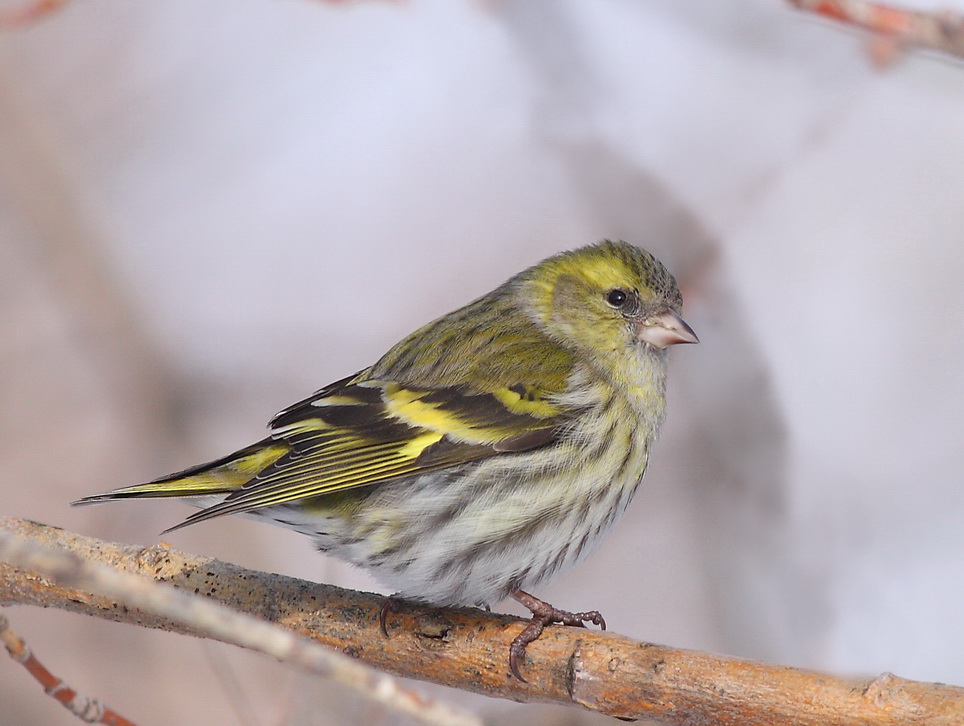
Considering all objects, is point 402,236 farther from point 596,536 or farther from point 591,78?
point 596,536

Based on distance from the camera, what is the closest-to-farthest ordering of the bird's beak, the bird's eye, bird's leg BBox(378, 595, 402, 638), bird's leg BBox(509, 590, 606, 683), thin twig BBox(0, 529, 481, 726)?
thin twig BBox(0, 529, 481, 726) → bird's leg BBox(509, 590, 606, 683) → bird's leg BBox(378, 595, 402, 638) → the bird's beak → the bird's eye

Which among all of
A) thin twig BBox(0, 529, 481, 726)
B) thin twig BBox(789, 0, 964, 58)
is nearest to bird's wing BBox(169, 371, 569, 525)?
thin twig BBox(0, 529, 481, 726)

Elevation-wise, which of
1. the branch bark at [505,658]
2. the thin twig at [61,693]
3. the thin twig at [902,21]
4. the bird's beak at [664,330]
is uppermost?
the bird's beak at [664,330]

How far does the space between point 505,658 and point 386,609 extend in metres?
0.36

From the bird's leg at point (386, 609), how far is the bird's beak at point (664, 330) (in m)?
1.14

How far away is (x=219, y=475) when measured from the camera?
9.49 ft

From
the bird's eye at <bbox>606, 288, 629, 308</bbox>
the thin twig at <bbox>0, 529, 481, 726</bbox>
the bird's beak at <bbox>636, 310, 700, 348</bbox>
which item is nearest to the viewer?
the thin twig at <bbox>0, 529, 481, 726</bbox>

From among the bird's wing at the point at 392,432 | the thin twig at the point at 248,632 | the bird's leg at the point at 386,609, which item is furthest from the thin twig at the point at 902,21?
the bird's leg at the point at 386,609

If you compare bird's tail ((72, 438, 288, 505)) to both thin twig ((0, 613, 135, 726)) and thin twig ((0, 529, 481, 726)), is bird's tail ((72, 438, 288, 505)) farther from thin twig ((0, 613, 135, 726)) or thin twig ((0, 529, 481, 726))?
thin twig ((0, 529, 481, 726))

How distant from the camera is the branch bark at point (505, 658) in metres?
2.16

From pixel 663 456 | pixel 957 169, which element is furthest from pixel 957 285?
pixel 663 456

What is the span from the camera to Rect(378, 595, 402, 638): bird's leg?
2736mm

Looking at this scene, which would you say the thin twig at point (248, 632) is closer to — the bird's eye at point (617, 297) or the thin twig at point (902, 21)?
the thin twig at point (902, 21)

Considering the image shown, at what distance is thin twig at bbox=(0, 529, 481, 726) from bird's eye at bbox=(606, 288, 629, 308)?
2061mm
